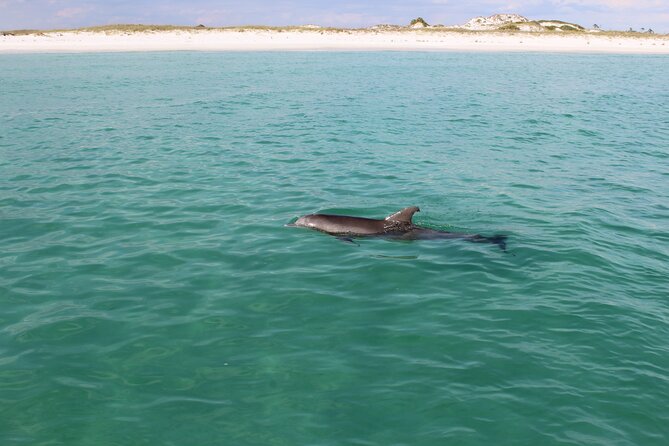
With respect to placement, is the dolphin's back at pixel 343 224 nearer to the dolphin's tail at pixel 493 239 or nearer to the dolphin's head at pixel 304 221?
the dolphin's head at pixel 304 221

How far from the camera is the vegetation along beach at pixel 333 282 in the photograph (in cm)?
655

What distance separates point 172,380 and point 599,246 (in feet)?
29.0

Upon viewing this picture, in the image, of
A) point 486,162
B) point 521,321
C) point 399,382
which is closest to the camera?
Answer: point 399,382

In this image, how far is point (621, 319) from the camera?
878 centimetres

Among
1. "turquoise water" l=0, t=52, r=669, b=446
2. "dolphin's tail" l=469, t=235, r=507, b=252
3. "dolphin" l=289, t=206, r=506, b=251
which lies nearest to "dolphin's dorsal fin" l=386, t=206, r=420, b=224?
"dolphin" l=289, t=206, r=506, b=251

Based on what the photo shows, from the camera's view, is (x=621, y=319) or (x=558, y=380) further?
(x=621, y=319)

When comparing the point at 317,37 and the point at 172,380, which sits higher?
the point at 317,37

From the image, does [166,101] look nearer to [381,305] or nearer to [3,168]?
[3,168]

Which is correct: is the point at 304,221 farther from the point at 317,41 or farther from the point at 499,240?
the point at 317,41

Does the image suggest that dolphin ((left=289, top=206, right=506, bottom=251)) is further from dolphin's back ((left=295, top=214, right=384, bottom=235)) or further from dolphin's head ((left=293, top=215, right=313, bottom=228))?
dolphin's head ((left=293, top=215, right=313, bottom=228))

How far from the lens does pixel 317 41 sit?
8112 centimetres

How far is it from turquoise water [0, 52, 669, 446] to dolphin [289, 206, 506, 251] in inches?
10.2

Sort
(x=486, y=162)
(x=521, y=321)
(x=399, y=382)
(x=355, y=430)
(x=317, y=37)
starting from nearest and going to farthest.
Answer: (x=355, y=430), (x=399, y=382), (x=521, y=321), (x=486, y=162), (x=317, y=37)

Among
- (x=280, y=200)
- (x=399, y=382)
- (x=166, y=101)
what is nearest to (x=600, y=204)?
(x=280, y=200)
